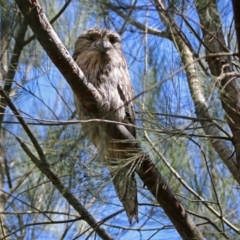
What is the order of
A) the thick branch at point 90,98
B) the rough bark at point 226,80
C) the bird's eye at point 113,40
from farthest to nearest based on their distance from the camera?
the bird's eye at point 113,40
the rough bark at point 226,80
the thick branch at point 90,98

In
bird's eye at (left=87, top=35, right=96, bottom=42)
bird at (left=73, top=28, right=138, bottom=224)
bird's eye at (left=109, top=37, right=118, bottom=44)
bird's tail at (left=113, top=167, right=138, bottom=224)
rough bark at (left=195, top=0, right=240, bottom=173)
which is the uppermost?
bird's eye at (left=87, top=35, right=96, bottom=42)

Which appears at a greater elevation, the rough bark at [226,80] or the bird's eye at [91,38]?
the bird's eye at [91,38]

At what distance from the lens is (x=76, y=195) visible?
251 cm

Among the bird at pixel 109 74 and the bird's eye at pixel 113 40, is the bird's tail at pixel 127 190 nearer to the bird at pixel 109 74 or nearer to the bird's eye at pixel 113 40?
the bird at pixel 109 74

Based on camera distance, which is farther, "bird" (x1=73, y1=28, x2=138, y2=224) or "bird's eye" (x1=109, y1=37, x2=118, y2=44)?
"bird's eye" (x1=109, y1=37, x2=118, y2=44)

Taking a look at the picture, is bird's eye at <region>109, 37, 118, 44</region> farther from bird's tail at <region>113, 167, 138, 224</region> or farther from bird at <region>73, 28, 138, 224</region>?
bird's tail at <region>113, 167, 138, 224</region>

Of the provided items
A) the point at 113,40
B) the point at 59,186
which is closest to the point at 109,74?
the point at 113,40

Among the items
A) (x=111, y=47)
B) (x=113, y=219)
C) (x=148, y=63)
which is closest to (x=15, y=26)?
(x=111, y=47)

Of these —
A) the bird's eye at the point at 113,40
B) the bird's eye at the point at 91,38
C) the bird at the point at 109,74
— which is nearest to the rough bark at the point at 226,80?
the bird at the point at 109,74

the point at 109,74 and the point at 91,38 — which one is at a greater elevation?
the point at 91,38

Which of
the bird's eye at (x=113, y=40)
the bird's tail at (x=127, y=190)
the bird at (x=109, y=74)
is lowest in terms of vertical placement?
the bird's tail at (x=127, y=190)

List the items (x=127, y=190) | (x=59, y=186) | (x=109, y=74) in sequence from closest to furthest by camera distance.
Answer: (x=59, y=186)
(x=127, y=190)
(x=109, y=74)

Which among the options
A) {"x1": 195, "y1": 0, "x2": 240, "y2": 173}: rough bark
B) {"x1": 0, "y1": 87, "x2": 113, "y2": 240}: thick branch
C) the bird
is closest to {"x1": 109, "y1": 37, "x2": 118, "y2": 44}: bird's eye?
the bird

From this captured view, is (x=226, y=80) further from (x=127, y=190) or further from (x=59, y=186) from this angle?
(x=59, y=186)
